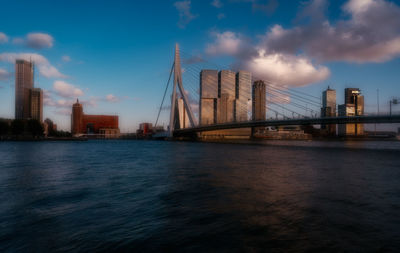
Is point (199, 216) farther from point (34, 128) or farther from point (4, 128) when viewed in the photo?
point (4, 128)

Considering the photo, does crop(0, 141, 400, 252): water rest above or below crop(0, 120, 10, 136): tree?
below

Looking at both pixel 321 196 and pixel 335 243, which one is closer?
pixel 335 243

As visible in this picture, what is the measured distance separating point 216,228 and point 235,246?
1.08 meters

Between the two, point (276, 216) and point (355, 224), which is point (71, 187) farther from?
point (355, 224)

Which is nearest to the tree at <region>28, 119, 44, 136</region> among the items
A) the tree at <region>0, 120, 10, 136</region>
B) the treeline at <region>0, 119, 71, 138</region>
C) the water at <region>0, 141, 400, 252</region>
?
the treeline at <region>0, 119, 71, 138</region>

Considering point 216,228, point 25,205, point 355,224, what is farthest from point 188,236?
point 25,205

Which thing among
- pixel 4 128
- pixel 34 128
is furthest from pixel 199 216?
pixel 4 128

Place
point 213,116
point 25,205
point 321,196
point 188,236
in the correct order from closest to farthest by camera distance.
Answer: point 188,236 < point 25,205 < point 321,196 < point 213,116

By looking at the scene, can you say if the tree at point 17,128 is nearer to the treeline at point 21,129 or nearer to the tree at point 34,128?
the treeline at point 21,129

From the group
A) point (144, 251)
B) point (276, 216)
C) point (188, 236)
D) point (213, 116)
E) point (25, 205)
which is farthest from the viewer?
point (213, 116)

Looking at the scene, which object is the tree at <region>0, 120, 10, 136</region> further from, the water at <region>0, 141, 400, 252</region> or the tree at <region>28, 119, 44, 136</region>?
the water at <region>0, 141, 400, 252</region>

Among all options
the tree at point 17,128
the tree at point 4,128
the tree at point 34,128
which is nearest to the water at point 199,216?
the tree at point 34,128

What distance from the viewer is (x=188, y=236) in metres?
6.11

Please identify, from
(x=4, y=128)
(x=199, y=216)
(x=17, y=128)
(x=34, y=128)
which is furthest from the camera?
(x=34, y=128)
